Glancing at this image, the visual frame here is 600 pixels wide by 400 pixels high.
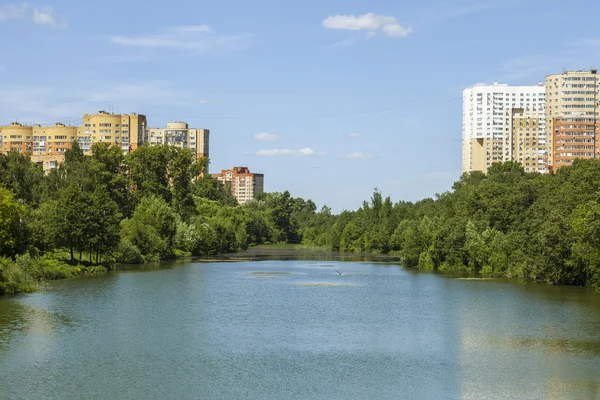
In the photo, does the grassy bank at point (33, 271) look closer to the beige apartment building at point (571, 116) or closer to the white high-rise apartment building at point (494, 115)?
the beige apartment building at point (571, 116)

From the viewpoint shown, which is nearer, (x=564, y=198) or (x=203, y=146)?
(x=564, y=198)

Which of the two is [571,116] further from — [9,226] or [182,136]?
[9,226]

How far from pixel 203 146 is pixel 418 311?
13699cm

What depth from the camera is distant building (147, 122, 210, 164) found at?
16925cm

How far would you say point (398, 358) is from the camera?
30.6 metres

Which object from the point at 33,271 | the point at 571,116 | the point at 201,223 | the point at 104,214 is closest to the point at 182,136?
the point at 201,223

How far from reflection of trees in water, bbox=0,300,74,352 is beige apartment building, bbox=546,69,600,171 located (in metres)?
99.7

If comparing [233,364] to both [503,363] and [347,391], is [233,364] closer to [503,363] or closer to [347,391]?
[347,391]

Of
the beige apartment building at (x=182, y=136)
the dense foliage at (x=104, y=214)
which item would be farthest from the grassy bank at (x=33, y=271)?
the beige apartment building at (x=182, y=136)

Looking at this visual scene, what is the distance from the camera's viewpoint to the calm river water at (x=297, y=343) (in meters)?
→ 25.6

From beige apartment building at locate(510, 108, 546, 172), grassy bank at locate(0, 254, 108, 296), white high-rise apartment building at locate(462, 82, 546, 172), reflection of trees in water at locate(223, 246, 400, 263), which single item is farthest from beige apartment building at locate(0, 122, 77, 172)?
beige apartment building at locate(510, 108, 546, 172)

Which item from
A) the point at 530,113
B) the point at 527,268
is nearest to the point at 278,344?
the point at 527,268

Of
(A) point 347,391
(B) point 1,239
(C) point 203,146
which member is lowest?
(A) point 347,391

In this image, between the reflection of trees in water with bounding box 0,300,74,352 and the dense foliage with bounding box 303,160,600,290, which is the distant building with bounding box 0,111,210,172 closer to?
the dense foliage with bounding box 303,160,600,290
